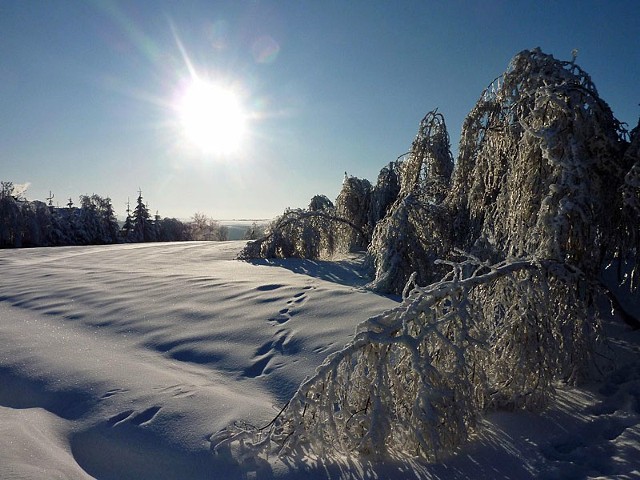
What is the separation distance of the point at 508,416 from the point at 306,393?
4.46 feet

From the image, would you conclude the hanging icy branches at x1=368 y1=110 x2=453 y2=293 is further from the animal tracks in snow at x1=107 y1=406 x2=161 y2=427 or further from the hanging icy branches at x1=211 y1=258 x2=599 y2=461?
the animal tracks in snow at x1=107 y1=406 x2=161 y2=427

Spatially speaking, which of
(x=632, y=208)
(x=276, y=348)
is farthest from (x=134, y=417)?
(x=632, y=208)

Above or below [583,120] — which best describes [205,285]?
below

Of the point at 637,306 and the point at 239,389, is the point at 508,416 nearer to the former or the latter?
the point at 239,389

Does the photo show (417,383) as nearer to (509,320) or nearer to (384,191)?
(509,320)

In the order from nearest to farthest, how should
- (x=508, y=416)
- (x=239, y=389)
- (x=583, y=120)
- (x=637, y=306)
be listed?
(x=508, y=416) < (x=239, y=389) < (x=583, y=120) < (x=637, y=306)

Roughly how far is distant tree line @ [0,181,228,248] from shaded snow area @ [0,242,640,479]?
33137 millimetres

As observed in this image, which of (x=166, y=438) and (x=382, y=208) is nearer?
(x=166, y=438)

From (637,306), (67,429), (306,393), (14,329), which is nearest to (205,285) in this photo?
(14,329)

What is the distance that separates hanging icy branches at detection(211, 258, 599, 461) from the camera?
1.99m

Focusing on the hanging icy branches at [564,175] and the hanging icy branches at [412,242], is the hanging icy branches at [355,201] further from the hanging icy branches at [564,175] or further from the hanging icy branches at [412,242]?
the hanging icy branches at [564,175]

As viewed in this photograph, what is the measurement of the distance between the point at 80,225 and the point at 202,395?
42.2m

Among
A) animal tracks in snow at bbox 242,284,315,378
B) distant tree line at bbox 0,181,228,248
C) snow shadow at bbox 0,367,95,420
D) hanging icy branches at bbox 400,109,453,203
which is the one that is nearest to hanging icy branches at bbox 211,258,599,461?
animal tracks in snow at bbox 242,284,315,378

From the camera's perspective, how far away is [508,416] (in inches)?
94.2
